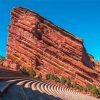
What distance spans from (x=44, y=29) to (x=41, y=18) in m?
3.86

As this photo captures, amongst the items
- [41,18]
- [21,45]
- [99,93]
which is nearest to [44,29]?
[41,18]

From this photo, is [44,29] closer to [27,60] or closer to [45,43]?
[45,43]

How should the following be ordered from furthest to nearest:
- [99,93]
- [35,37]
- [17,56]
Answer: [35,37] < [17,56] < [99,93]

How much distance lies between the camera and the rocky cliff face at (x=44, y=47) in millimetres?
96812

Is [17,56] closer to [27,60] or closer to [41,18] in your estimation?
[27,60]

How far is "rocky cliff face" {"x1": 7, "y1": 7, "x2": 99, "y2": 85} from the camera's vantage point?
318 feet

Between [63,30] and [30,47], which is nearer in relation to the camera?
[30,47]

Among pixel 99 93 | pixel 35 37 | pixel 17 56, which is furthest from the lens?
pixel 35 37

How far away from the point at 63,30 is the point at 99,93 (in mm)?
41704

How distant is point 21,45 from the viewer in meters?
97.6

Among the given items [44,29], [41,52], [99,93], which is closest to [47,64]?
[41,52]

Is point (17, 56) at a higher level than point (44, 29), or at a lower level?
lower

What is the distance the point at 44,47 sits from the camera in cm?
10031

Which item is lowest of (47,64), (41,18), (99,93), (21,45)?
(99,93)
